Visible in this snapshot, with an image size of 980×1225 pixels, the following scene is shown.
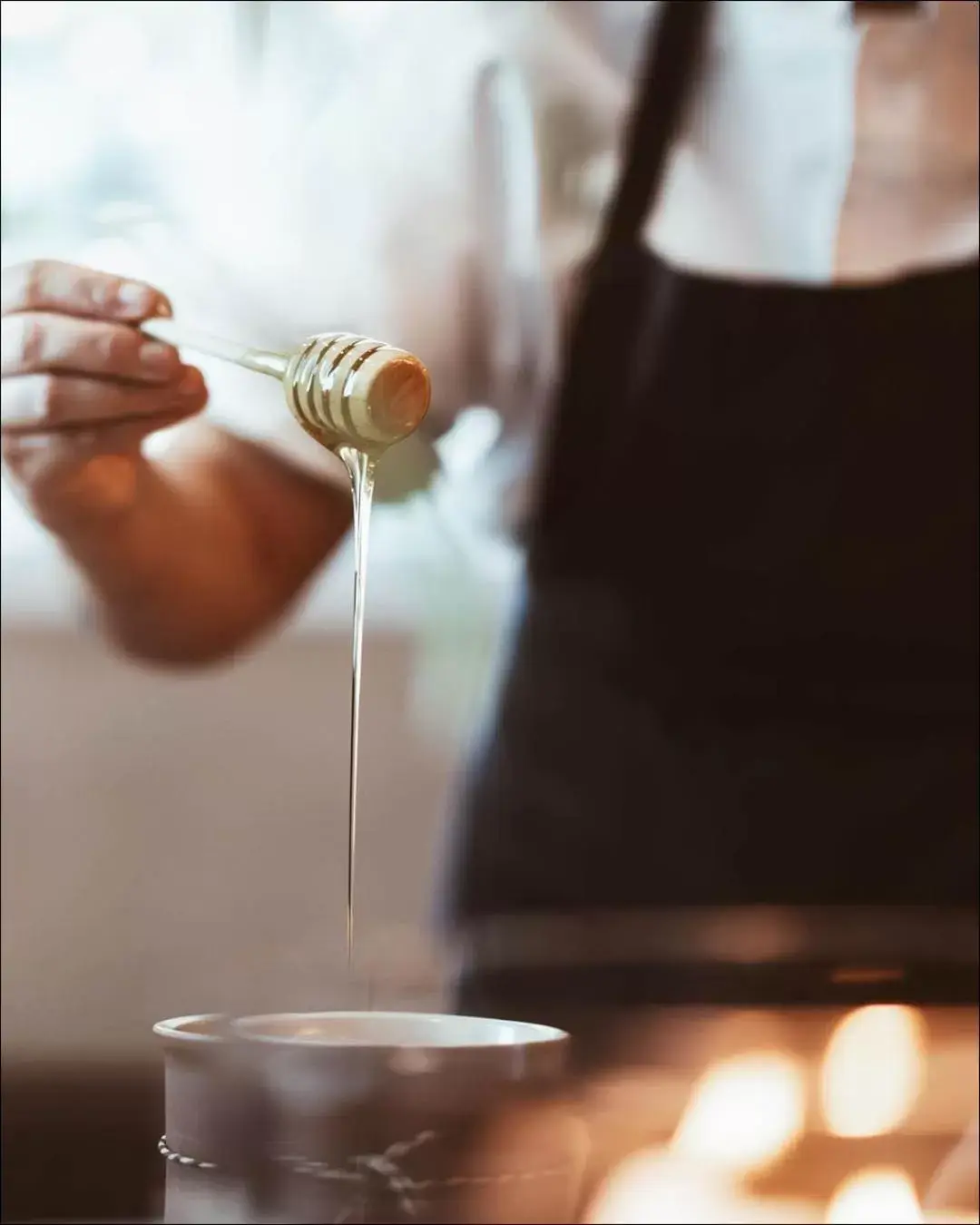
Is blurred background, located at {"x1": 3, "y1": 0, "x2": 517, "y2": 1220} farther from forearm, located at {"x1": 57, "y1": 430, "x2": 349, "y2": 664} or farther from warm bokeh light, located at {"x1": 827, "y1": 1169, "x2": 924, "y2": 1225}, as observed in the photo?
warm bokeh light, located at {"x1": 827, "y1": 1169, "x2": 924, "y2": 1225}

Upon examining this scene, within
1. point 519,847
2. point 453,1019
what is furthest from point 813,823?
point 453,1019

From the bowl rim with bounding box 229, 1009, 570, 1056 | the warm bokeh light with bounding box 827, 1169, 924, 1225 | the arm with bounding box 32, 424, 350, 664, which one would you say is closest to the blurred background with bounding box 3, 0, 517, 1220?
the arm with bounding box 32, 424, 350, 664

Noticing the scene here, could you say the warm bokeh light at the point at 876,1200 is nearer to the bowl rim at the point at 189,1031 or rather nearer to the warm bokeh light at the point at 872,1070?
the warm bokeh light at the point at 872,1070

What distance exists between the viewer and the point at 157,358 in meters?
0.56

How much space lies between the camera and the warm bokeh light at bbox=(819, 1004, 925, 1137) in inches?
24.1

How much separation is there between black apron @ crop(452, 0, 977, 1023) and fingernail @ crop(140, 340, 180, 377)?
22 cm

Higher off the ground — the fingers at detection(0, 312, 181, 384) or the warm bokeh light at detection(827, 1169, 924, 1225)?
the fingers at detection(0, 312, 181, 384)

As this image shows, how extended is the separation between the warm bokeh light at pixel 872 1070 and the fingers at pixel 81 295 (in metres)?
0.48

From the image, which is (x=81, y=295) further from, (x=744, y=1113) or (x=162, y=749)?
(x=744, y=1113)

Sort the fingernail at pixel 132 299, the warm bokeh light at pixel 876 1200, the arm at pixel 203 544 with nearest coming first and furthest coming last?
the warm bokeh light at pixel 876 1200
the fingernail at pixel 132 299
the arm at pixel 203 544

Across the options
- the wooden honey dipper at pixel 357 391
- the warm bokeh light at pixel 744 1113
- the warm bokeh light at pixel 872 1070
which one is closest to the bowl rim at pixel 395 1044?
the wooden honey dipper at pixel 357 391

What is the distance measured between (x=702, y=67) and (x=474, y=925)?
0.48m

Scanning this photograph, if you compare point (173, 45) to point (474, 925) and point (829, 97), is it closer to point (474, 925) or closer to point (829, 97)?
point (829, 97)

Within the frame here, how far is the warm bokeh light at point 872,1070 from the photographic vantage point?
61cm
